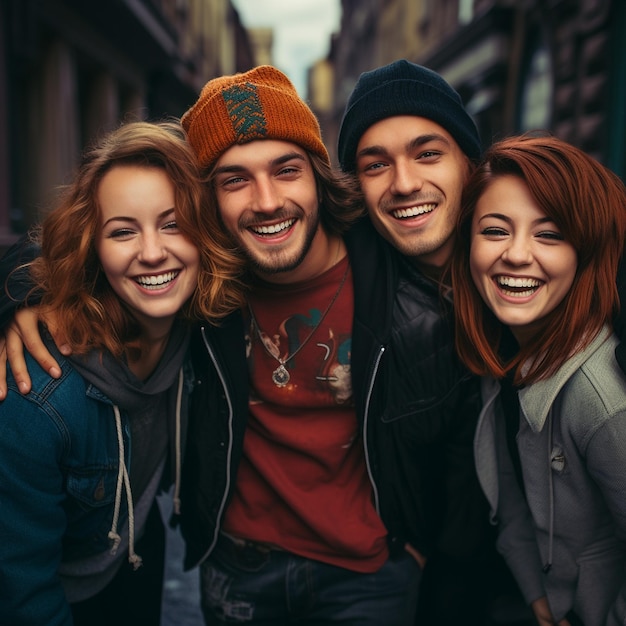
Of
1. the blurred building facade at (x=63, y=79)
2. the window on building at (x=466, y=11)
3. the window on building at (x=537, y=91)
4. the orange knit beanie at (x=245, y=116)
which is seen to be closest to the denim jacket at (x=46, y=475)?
the orange knit beanie at (x=245, y=116)

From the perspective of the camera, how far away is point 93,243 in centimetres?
204

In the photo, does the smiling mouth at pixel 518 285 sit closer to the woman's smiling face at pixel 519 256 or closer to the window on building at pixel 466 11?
the woman's smiling face at pixel 519 256

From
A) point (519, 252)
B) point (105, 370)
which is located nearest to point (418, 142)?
point (519, 252)

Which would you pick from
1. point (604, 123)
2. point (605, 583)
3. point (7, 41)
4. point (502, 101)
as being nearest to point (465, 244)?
point (605, 583)

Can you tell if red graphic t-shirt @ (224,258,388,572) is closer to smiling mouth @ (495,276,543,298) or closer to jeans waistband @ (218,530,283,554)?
jeans waistband @ (218,530,283,554)

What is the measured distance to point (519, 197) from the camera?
6.25ft

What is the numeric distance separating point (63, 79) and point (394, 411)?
309 inches

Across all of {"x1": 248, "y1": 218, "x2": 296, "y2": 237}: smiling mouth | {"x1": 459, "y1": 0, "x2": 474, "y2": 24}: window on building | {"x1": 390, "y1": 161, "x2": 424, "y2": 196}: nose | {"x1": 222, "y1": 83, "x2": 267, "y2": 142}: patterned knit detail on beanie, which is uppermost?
{"x1": 459, "y1": 0, "x2": 474, "y2": 24}: window on building

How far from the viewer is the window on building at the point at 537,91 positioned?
850 centimetres

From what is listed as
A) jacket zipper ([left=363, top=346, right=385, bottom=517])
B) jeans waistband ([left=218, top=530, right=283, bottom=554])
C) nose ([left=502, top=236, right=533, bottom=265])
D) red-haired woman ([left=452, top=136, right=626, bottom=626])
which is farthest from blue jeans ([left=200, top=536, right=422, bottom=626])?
nose ([left=502, top=236, right=533, bottom=265])

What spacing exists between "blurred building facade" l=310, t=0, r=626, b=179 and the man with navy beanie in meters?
4.99

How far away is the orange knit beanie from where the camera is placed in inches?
89.9

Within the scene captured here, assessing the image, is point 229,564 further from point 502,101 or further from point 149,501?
point 502,101

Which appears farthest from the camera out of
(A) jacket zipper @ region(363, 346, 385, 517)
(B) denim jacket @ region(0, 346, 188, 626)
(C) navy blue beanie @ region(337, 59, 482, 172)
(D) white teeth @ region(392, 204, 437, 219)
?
(C) navy blue beanie @ region(337, 59, 482, 172)
